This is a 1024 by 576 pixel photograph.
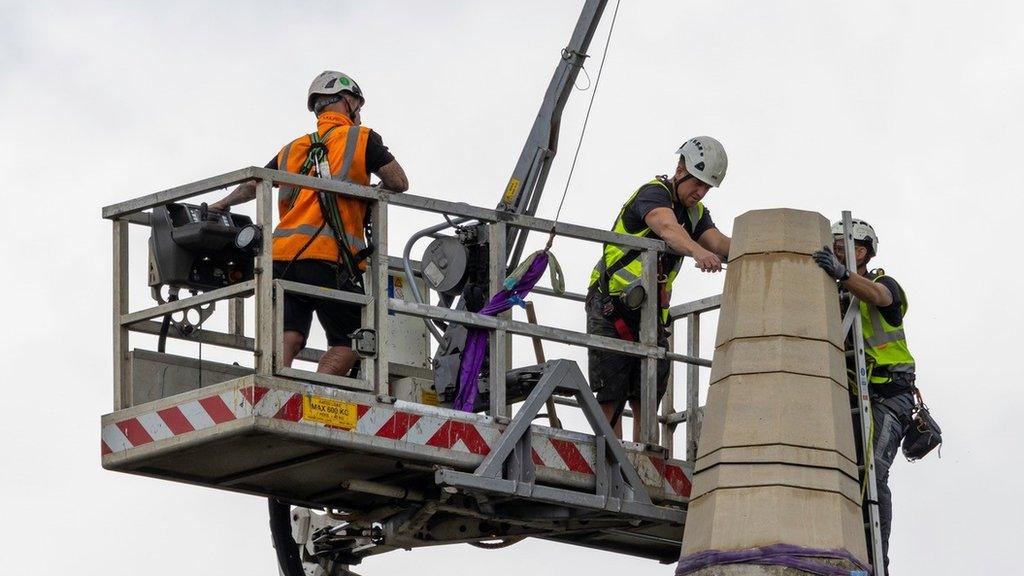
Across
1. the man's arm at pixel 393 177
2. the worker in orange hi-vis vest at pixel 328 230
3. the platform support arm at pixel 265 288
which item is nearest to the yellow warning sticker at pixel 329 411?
the platform support arm at pixel 265 288

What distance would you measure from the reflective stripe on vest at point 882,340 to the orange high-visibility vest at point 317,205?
11.2ft

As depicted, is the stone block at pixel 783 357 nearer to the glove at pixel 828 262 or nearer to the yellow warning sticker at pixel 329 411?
the glove at pixel 828 262

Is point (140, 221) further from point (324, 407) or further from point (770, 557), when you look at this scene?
point (770, 557)

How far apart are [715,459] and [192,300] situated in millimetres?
3273

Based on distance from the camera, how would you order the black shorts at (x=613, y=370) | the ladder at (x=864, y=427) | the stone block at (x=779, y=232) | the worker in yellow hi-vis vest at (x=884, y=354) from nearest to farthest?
the ladder at (x=864, y=427), the stone block at (x=779, y=232), the worker in yellow hi-vis vest at (x=884, y=354), the black shorts at (x=613, y=370)

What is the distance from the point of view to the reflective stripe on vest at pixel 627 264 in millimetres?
15211

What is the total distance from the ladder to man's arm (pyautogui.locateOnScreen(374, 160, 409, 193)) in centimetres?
284

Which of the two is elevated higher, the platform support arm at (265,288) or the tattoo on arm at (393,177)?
the tattoo on arm at (393,177)

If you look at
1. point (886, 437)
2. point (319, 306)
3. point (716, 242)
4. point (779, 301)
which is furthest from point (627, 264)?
point (319, 306)

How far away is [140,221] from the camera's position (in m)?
14.5

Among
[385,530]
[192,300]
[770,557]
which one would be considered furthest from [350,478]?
[770,557]

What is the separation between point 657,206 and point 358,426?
2864mm

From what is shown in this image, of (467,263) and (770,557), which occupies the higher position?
(467,263)

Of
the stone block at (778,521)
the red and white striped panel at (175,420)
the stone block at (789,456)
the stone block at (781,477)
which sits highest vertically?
the red and white striped panel at (175,420)
